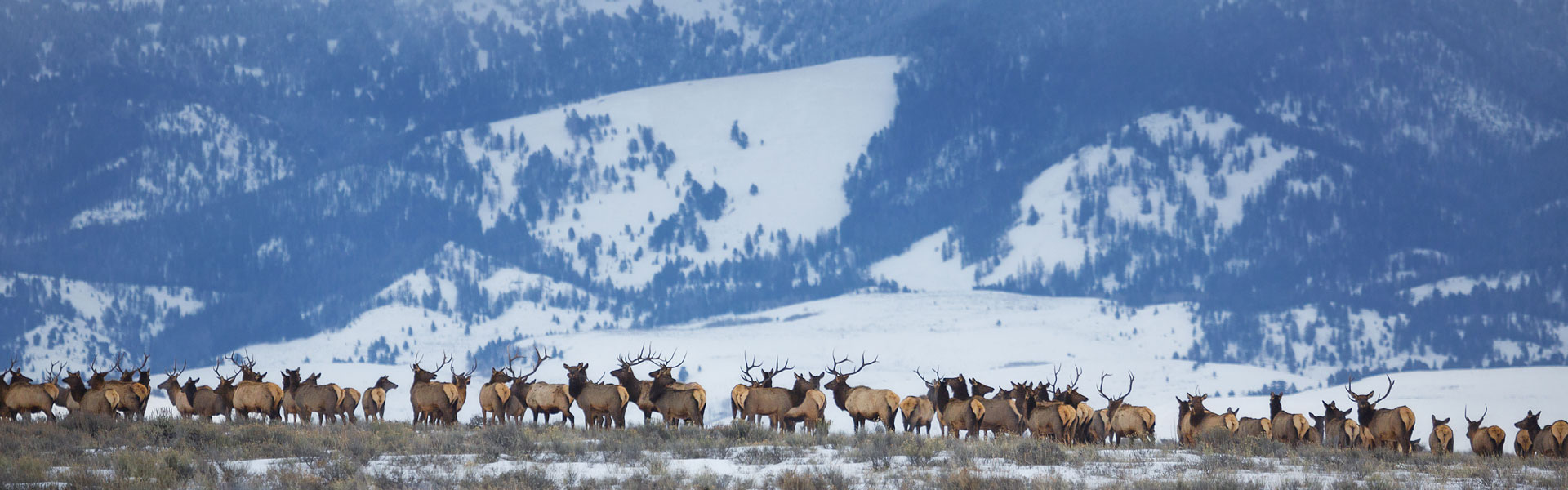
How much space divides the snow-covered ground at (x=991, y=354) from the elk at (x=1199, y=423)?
219ft

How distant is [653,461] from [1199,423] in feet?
42.2

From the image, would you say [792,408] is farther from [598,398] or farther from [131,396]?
[131,396]

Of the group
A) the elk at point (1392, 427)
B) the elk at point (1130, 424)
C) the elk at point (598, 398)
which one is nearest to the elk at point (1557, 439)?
the elk at point (1392, 427)

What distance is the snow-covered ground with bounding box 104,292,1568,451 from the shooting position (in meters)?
111

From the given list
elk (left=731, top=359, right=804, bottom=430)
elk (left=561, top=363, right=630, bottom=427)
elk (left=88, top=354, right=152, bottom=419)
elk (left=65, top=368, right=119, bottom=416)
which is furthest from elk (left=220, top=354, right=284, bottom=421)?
elk (left=731, top=359, right=804, bottom=430)

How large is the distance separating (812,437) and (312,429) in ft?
28.1

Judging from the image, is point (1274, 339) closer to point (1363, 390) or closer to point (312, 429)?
→ point (1363, 390)

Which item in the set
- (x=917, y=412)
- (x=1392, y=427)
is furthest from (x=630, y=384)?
(x=1392, y=427)

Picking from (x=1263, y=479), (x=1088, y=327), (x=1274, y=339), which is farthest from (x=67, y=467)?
(x=1274, y=339)

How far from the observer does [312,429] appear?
88.6ft

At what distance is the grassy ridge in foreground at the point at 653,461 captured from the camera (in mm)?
20547

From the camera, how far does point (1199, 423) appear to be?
30609 mm

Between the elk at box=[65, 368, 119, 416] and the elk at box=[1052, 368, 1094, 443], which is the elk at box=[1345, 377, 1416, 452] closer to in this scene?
the elk at box=[1052, 368, 1094, 443]

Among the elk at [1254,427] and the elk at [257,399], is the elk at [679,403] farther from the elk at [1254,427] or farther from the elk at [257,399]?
the elk at [1254,427]
